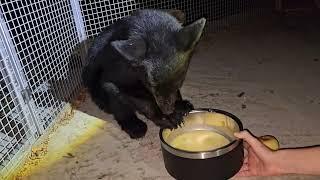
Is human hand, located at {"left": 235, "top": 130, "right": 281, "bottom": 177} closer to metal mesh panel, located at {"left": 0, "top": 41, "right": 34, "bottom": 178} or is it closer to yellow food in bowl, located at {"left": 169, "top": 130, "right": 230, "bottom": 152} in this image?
yellow food in bowl, located at {"left": 169, "top": 130, "right": 230, "bottom": 152}

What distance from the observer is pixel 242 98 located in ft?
9.07

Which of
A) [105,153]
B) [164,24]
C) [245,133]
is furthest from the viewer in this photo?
[105,153]

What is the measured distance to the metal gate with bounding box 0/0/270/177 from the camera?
2.18m

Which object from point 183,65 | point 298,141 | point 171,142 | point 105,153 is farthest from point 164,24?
point 298,141

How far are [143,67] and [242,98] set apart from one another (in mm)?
1083

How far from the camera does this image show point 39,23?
2.46m

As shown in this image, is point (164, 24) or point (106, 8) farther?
point (106, 8)

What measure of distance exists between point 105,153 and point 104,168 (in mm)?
147

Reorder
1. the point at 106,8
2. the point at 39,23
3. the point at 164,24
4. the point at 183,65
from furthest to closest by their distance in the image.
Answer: the point at 106,8 → the point at 39,23 → the point at 164,24 → the point at 183,65

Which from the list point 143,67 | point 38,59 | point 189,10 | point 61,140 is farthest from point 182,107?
point 189,10

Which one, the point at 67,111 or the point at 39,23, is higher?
the point at 39,23

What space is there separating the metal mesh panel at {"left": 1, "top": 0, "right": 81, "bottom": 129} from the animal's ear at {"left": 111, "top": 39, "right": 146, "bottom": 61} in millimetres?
762

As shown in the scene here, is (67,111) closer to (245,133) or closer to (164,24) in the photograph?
(164,24)

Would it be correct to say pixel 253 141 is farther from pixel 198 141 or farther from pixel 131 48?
pixel 131 48
